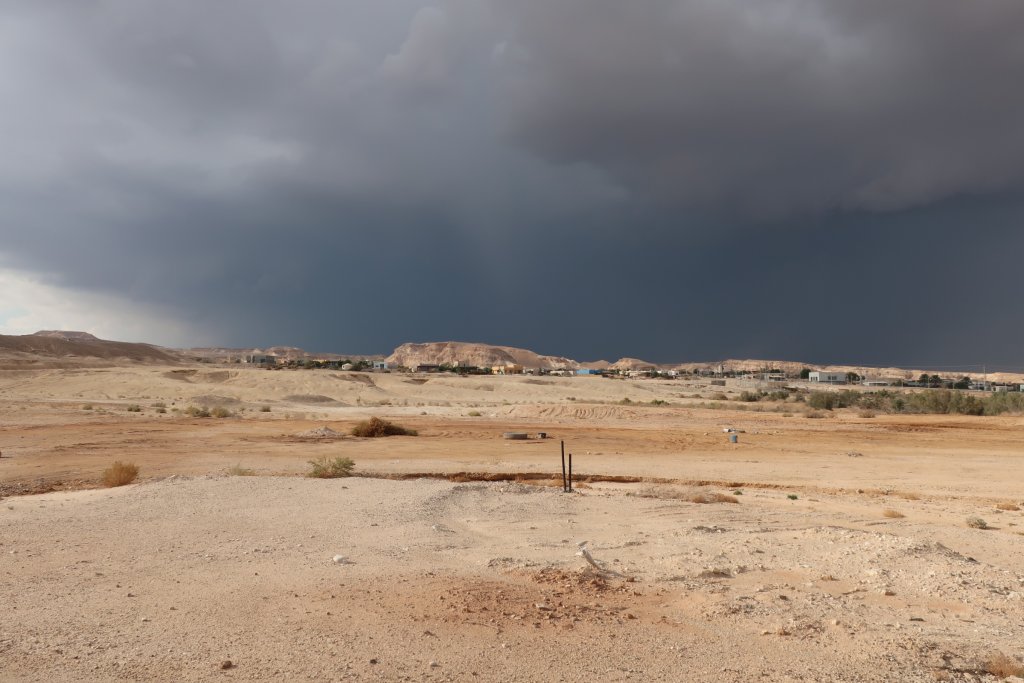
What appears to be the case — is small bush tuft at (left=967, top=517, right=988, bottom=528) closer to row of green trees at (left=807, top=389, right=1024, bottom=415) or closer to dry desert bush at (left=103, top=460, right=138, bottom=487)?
dry desert bush at (left=103, top=460, right=138, bottom=487)

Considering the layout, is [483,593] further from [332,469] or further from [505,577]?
[332,469]

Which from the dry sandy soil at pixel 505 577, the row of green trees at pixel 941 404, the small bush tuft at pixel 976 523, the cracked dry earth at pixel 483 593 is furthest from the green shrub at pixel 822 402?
the cracked dry earth at pixel 483 593

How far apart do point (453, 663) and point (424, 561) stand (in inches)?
146

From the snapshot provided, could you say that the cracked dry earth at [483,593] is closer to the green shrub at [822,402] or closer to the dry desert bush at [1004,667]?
the dry desert bush at [1004,667]

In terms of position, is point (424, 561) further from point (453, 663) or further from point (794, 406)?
point (794, 406)

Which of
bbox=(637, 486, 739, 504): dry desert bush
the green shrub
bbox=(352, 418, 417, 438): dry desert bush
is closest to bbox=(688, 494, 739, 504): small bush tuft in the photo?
bbox=(637, 486, 739, 504): dry desert bush

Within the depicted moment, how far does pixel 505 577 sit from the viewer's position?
9773 mm

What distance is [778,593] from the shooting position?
9.30 meters

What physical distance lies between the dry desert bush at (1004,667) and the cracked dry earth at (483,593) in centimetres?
9

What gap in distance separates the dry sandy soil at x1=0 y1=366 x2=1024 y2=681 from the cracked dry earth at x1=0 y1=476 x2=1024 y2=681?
0.04 metres

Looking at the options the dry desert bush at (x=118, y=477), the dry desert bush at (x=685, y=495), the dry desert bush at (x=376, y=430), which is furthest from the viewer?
the dry desert bush at (x=376, y=430)

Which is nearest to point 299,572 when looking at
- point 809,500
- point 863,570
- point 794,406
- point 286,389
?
point 863,570

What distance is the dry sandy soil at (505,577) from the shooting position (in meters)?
7.07

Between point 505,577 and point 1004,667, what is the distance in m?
5.46
